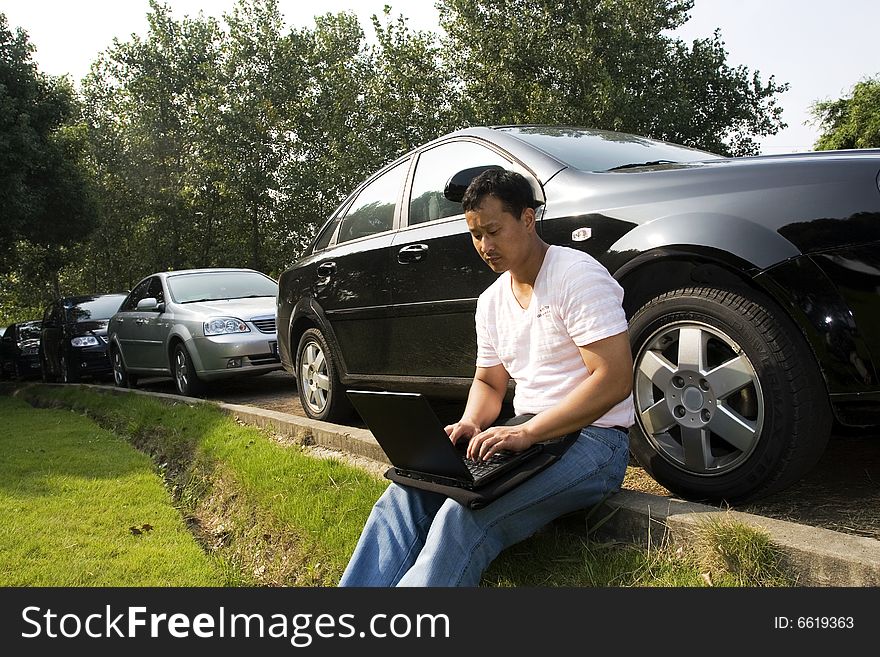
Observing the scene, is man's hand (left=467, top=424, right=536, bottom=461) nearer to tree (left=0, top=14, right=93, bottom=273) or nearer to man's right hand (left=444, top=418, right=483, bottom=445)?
man's right hand (left=444, top=418, right=483, bottom=445)

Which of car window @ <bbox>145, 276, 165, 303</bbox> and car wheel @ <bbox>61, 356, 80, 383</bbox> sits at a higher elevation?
car window @ <bbox>145, 276, 165, 303</bbox>

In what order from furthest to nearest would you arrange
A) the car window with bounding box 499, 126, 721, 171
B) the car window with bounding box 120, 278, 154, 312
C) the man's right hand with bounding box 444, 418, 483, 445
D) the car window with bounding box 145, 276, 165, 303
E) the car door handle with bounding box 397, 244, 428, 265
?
the car window with bounding box 120, 278, 154, 312
the car window with bounding box 145, 276, 165, 303
the car door handle with bounding box 397, 244, 428, 265
the car window with bounding box 499, 126, 721, 171
the man's right hand with bounding box 444, 418, 483, 445

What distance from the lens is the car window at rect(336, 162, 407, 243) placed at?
5.01 meters

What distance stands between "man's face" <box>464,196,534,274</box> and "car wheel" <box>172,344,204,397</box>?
22.6 ft

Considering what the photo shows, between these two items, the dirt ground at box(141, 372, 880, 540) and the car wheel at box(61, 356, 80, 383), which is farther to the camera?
the car wheel at box(61, 356, 80, 383)

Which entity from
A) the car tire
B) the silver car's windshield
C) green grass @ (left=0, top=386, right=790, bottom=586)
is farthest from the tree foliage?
green grass @ (left=0, top=386, right=790, bottom=586)

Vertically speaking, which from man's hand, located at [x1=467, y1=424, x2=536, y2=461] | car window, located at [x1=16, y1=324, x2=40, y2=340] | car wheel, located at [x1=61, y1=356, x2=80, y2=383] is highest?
man's hand, located at [x1=467, y1=424, x2=536, y2=461]

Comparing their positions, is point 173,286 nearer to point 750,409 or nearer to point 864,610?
point 750,409

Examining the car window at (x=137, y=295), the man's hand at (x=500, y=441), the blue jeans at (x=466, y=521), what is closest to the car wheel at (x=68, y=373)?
the car window at (x=137, y=295)

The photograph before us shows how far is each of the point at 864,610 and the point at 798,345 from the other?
1.01 meters

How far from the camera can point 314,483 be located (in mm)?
4145

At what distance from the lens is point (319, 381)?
19.1ft

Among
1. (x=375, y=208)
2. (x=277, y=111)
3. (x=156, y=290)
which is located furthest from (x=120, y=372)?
(x=277, y=111)

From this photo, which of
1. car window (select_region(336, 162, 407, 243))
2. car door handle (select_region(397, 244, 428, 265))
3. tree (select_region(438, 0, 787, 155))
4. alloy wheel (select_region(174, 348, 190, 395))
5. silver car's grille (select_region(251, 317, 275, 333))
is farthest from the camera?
tree (select_region(438, 0, 787, 155))
